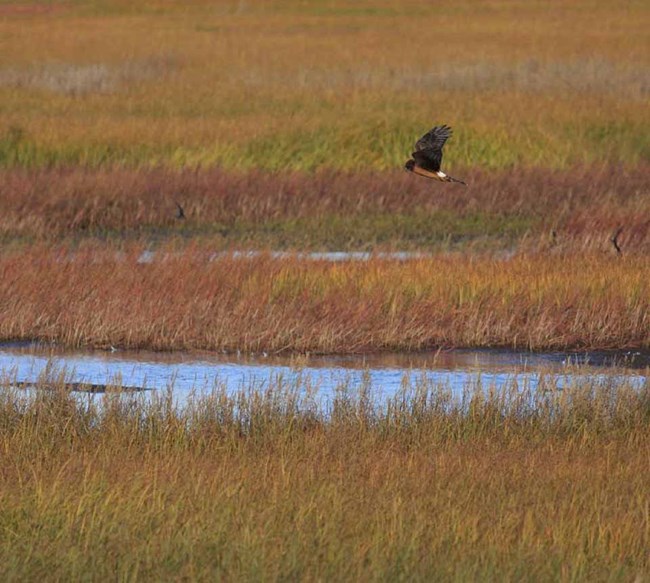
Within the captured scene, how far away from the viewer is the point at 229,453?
25.3ft

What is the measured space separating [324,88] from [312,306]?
13.5m

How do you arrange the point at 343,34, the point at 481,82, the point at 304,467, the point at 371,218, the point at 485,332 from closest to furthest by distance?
the point at 304,467 → the point at 485,332 → the point at 371,218 → the point at 481,82 → the point at 343,34

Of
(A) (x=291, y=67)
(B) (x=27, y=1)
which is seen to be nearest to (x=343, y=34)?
(A) (x=291, y=67)

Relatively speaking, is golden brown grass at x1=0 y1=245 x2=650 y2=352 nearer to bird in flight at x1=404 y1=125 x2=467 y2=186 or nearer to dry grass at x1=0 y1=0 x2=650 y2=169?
bird in flight at x1=404 y1=125 x2=467 y2=186

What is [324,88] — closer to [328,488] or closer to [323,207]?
[323,207]

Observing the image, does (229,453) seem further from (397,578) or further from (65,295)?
(65,295)

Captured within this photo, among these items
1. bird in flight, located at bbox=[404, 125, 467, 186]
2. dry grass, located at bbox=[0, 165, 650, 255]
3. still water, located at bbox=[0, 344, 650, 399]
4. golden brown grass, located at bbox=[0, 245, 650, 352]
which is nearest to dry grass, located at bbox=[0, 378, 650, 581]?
still water, located at bbox=[0, 344, 650, 399]

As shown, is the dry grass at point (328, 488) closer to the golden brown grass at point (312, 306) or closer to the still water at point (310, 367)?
the still water at point (310, 367)

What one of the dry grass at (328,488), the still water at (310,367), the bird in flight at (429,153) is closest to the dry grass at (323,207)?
the still water at (310,367)

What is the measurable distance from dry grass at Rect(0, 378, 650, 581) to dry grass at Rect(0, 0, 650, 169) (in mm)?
11157

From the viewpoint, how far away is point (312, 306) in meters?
12.0

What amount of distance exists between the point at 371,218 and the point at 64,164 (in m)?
4.07

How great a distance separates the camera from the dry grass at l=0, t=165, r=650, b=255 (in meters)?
16.4

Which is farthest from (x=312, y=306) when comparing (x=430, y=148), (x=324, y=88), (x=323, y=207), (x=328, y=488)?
(x=324, y=88)
